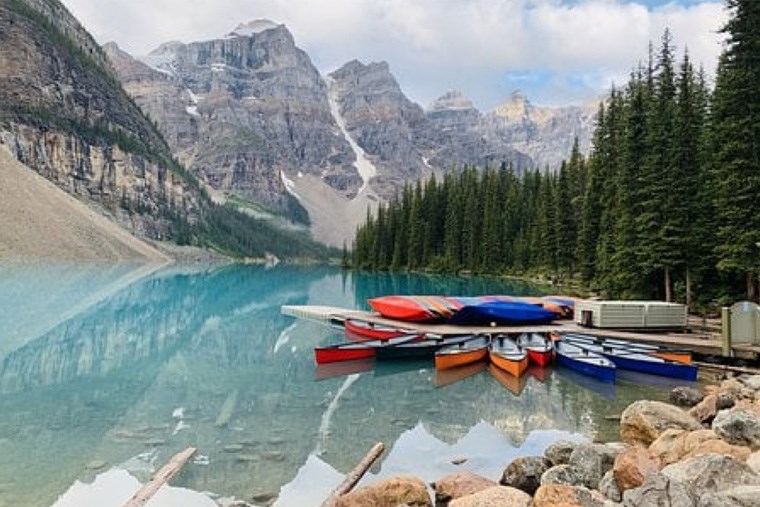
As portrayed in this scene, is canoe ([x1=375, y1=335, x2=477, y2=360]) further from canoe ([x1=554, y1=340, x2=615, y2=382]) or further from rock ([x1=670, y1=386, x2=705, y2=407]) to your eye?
rock ([x1=670, y1=386, x2=705, y2=407])

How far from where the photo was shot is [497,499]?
920 cm

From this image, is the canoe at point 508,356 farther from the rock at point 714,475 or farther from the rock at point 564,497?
the rock at point 564,497

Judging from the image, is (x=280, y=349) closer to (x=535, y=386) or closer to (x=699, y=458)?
(x=535, y=386)

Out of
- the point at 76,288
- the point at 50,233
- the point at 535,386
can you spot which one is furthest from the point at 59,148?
the point at 535,386

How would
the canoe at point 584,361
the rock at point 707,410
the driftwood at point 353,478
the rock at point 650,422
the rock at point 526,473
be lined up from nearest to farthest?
the driftwood at point 353,478, the rock at point 526,473, the rock at point 650,422, the rock at point 707,410, the canoe at point 584,361

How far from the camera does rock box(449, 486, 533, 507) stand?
29.8 ft

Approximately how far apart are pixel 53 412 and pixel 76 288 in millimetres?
52531

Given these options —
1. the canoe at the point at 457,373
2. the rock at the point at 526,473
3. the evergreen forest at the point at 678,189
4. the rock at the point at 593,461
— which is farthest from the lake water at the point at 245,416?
the evergreen forest at the point at 678,189

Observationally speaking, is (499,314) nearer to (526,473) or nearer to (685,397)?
(685,397)

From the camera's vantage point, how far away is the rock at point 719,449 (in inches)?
436

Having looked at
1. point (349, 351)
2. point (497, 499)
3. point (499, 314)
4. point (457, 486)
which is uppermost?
point (499, 314)

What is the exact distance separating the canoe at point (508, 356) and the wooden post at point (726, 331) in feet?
23.1

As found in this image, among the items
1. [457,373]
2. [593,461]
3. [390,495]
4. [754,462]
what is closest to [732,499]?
[754,462]

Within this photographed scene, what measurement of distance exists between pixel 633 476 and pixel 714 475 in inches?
45.3
